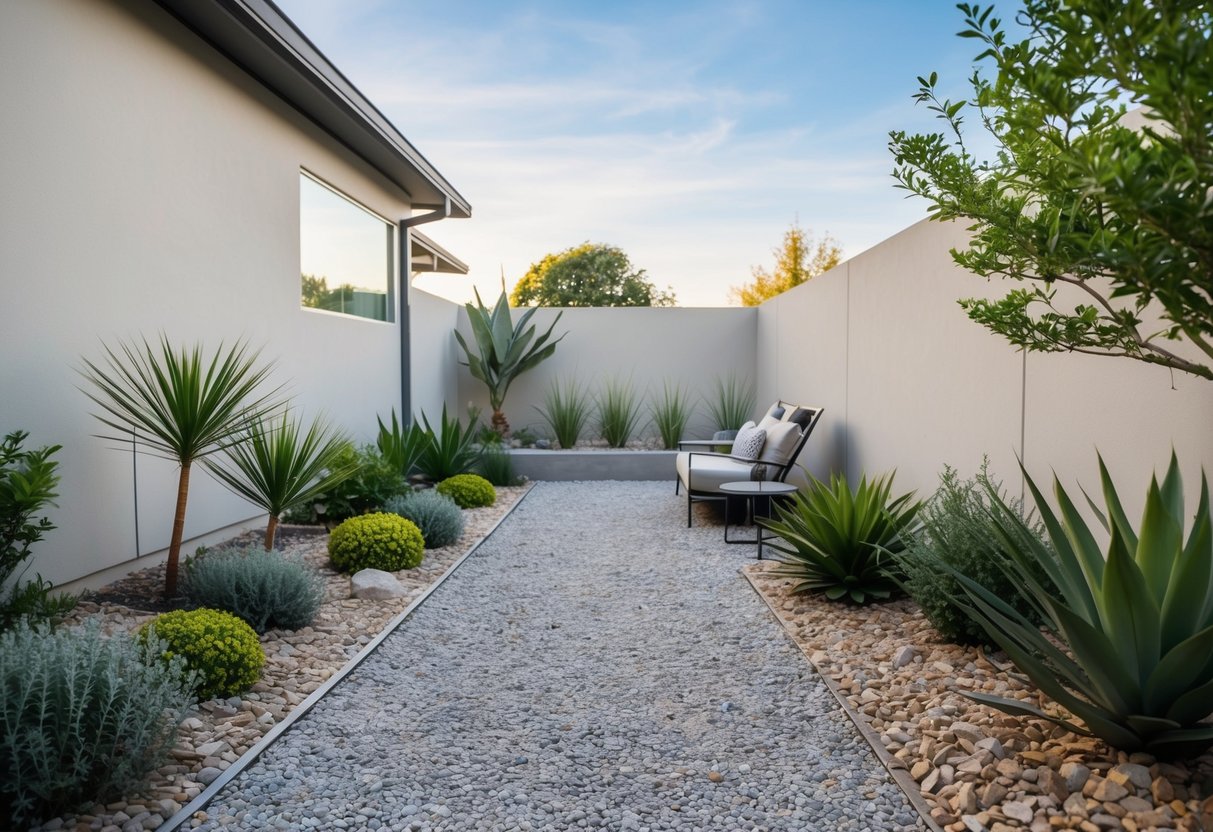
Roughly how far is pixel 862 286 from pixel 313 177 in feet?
14.1

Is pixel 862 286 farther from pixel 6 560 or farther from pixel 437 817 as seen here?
pixel 6 560

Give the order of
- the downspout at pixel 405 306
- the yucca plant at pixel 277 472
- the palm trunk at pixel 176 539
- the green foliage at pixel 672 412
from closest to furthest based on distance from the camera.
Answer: the palm trunk at pixel 176 539 → the yucca plant at pixel 277 472 → the downspout at pixel 405 306 → the green foliage at pixel 672 412

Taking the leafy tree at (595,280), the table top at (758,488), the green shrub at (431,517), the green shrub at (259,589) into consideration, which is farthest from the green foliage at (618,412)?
the leafy tree at (595,280)

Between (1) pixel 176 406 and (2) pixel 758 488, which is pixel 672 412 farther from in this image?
(1) pixel 176 406

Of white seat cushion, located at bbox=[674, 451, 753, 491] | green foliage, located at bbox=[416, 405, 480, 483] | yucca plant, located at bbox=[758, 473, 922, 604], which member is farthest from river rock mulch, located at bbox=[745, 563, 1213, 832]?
green foliage, located at bbox=[416, 405, 480, 483]

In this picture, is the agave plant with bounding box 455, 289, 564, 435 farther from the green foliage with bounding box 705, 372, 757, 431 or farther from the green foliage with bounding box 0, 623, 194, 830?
the green foliage with bounding box 0, 623, 194, 830

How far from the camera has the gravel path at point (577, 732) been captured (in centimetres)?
214

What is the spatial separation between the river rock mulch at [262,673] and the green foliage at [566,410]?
4608mm

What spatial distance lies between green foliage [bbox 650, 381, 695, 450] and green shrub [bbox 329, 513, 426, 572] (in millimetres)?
5454

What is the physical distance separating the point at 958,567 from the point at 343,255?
567 cm

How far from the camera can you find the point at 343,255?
7000mm

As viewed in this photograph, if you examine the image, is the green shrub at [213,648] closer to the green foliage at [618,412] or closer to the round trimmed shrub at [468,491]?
the round trimmed shrub at [468,491]

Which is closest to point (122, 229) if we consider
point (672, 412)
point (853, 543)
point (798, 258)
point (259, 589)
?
point (259, 589)

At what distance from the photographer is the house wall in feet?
11.1
